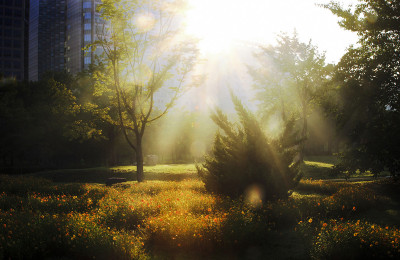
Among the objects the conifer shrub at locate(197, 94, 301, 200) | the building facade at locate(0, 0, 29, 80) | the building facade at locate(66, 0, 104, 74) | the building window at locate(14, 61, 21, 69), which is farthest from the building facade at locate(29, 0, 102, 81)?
the conifer shrub at locate(197, 94, 301, 200)

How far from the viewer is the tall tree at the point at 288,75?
3475 cm

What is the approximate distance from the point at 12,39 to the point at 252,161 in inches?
5962

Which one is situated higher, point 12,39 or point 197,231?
point 12,39

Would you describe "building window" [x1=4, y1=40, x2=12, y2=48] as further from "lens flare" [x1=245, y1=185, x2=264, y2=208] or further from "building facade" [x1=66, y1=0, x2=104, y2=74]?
"lens flare" [x1=245, y1=185, x2=264, y2=208]

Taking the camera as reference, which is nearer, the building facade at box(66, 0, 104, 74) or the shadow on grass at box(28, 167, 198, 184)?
the shadow on grass at box(28, 167, 198, 184)

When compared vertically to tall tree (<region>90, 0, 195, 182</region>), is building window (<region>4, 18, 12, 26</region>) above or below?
above

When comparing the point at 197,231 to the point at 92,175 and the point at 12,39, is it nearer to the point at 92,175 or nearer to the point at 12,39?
the point at 92,175

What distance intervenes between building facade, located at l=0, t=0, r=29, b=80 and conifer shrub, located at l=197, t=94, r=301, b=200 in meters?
143

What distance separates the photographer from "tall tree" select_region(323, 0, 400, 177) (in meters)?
16.1

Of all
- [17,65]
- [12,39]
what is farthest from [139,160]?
[12,39]

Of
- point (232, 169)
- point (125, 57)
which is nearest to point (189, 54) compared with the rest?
point (125, 57)

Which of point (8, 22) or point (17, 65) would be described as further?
point (8, 22)

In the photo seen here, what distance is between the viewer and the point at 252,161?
12.4 m

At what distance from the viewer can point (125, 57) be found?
22.0m
